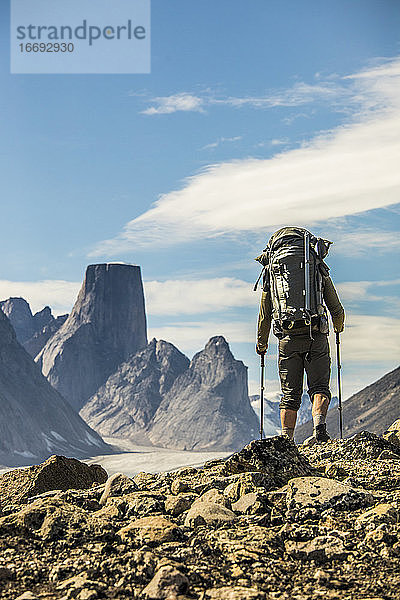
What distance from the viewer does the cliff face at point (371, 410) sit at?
7281cm

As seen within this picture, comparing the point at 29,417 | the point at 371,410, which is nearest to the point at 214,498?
the point at 371,410

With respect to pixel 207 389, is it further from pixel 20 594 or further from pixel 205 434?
pixel 20 594

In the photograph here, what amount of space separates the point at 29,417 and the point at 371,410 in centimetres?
7915

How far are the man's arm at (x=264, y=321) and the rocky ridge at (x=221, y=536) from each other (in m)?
3.58

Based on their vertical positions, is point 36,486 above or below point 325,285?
below

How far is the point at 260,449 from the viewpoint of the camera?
711cm

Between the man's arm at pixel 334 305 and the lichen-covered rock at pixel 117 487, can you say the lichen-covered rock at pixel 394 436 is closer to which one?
the man's arm at pixel 334 305

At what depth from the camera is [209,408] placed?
183125mm

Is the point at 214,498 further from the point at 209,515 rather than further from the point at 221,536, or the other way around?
the point at 221,536

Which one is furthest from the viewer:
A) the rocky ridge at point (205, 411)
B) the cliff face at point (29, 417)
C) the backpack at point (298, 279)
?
the rocky ridge at point (205, 411)

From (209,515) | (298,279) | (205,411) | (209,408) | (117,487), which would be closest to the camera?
(209,515)

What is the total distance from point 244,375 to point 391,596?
185 metres

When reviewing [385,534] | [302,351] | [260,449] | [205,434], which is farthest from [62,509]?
[205,434]

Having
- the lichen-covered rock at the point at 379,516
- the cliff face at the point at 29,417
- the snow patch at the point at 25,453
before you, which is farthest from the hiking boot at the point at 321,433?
the snow patch at the point at 25,453
